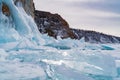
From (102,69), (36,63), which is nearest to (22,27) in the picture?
(36,63)

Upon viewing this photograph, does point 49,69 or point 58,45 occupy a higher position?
point 49,69

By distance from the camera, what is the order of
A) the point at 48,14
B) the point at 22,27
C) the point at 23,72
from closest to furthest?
the point at 23,72 < the point at 22,27 < the point at 48,14

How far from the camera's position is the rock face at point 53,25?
47.0 m

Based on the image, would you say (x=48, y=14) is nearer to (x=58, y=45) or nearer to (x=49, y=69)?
(x=58, y=45)

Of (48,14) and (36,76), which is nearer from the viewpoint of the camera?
(36,76)

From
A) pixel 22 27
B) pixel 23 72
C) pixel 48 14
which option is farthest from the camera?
pixel 48 14

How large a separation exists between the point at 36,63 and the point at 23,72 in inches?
47.7

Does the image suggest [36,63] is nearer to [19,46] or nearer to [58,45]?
[19,46]

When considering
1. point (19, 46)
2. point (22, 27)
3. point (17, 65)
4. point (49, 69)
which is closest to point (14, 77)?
point (49, 69)

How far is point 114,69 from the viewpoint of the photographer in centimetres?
582

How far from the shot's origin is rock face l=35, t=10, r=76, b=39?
47.0 metres

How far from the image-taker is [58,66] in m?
6.02

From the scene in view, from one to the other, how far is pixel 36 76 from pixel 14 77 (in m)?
0.35

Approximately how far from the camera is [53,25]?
168 feet
